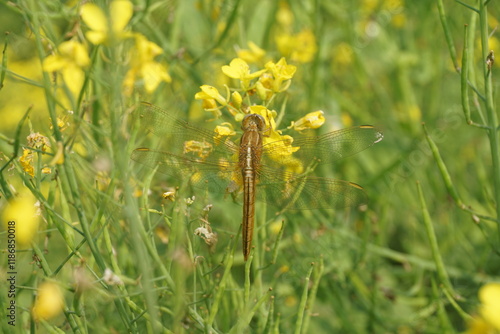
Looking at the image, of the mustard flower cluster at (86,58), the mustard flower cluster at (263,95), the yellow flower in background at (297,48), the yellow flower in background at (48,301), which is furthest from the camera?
the yellow flower in background at (297,48)

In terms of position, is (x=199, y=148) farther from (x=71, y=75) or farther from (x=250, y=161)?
(x=71, y=75)

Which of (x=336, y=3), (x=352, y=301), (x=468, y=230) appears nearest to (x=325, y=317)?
(x=352, y=301)

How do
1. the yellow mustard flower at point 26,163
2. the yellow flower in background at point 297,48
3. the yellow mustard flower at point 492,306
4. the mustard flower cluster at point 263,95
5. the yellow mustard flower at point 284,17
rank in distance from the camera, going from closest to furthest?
1. the yellow mustard flower at point 492,306
2. the yellow mustard flower at point 26,163
3. the mustard flower cluster at point 263,95
4. the yellow flower in background at point 297,48
5. the yellow mustard flower at point 284,17

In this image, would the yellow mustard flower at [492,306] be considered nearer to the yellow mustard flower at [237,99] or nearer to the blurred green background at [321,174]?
the blurred green background at [321,174]

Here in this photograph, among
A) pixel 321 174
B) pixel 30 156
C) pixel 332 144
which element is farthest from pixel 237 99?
pixel 321 174

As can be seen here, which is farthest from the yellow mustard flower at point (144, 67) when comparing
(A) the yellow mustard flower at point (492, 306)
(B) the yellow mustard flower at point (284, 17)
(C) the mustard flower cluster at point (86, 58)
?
(B) the yellow mustard flower at point (284, 17)

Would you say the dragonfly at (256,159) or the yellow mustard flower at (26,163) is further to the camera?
the dragonfly at (256,159)

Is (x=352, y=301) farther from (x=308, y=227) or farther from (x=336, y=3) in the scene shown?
(x=336, y=3)
